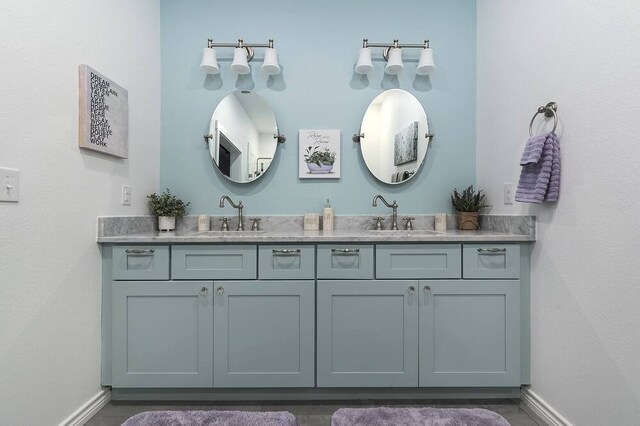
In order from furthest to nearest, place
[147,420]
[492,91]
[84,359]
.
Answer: [492,91], [84,359], [147,420]

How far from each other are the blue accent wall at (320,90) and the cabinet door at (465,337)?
2.43ft

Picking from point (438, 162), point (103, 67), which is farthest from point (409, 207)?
point (103, 67)

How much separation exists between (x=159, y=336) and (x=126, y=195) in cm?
87

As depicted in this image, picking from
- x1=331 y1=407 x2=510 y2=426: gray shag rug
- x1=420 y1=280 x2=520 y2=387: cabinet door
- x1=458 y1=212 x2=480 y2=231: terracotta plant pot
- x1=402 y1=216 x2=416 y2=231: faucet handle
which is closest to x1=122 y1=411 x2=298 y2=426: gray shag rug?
x1=331 y1=407 x2=510 y2=426: gray shag rug

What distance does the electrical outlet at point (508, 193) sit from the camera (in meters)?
1.86

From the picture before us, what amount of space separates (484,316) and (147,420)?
1.63 metres

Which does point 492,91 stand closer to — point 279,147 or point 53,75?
point 279,147

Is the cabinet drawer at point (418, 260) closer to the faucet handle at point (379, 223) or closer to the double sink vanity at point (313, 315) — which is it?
the double sink vanity at point (313, 315)

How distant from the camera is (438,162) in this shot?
7.43 ft

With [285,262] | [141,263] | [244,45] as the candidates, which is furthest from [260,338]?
[244,45]

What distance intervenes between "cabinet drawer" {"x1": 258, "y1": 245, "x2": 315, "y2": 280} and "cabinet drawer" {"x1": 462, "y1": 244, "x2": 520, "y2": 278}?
0.86m

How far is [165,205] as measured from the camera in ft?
6.68

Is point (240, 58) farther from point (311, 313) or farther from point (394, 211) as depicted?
point (311, 313)

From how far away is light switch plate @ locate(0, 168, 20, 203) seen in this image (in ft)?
3.81
